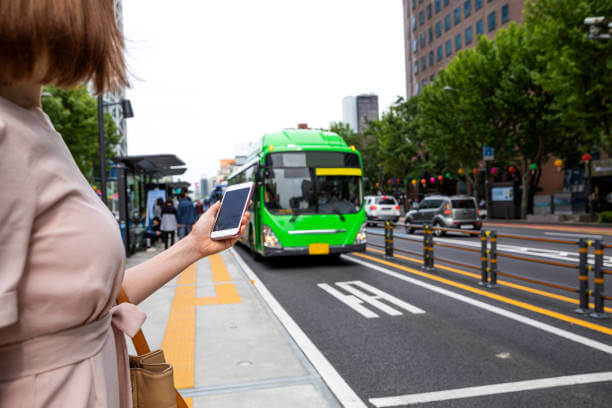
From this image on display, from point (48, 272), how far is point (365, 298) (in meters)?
7.17

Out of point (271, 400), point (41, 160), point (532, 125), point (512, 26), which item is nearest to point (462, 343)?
point (271, 400)

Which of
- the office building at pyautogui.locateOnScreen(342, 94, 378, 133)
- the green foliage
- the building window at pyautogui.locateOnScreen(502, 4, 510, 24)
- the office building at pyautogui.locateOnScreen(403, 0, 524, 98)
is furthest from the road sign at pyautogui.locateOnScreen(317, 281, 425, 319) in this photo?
the office building at pyautogui.locateOnScreen(342, 94, 378, 133)

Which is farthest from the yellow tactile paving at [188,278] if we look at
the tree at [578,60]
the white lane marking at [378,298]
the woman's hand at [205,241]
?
the tree at [578,60]

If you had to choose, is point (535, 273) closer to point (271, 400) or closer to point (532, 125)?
point (271, 400)

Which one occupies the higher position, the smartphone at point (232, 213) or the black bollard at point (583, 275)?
the smartphone at point (232, 213)

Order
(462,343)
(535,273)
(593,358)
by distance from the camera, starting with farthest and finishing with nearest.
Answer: (535,273) → (462,343) → (593,358)

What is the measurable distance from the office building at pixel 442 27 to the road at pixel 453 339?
42.5 m

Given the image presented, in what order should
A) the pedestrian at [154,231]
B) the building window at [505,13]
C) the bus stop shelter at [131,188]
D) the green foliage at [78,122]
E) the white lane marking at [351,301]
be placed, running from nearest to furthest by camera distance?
the white lane marking at [351,301] → the bus stop shelter at [131,188] → the pedestrian at [154,231] → the green foliage at [78,122] → the building window at [505,13]

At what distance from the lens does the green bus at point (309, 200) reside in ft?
37.0

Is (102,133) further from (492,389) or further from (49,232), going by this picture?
(49,232)

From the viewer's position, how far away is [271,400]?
3.69 meters

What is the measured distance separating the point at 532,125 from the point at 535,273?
926 inches

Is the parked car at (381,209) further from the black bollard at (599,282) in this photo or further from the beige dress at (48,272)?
the beige dress at (48,272)

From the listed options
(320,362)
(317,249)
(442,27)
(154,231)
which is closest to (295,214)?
(317,249)
